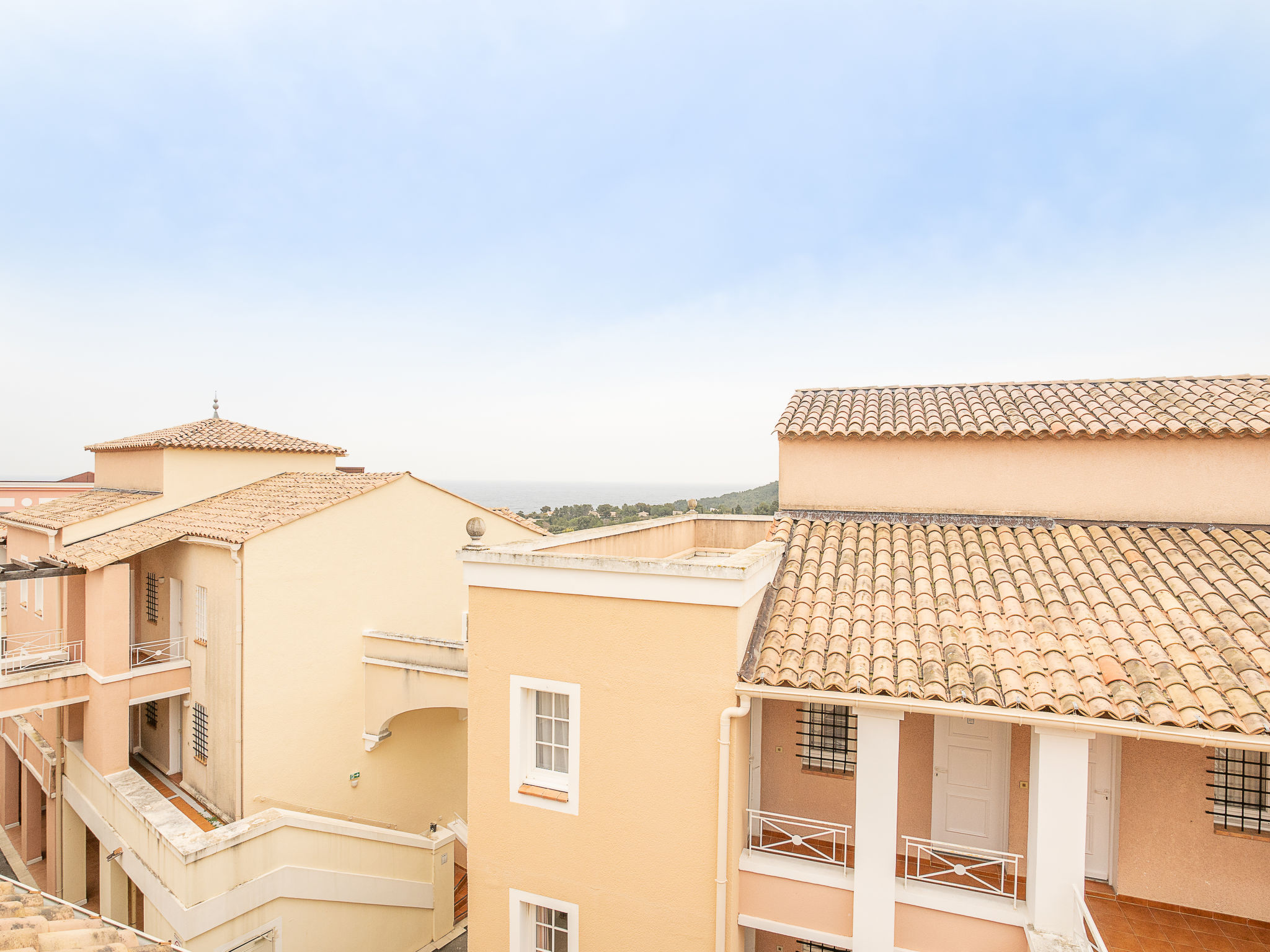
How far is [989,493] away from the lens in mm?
9516

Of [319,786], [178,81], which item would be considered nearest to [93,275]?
[178,81]

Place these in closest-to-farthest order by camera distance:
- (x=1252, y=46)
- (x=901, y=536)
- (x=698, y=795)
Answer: (x=698, y=795)
(x=901, y=536)
(x=1252, y=46)

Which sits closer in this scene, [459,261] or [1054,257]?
[1054,257]

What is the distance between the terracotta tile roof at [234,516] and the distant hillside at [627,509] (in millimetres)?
10787

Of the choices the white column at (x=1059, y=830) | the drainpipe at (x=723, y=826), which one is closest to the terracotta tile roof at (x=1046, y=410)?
the white column at (x=1059, y=830)

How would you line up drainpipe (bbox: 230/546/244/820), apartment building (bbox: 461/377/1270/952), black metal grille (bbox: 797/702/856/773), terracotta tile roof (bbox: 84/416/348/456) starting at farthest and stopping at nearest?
1. terracotta tile roof (bbox: 84/416/348/456)
2. drainpipe (bbox: 230/546/244/820)
3. black metal grille (bbox: 797/702/856/773)
4. apartment building (bbox: 461/377/1270/952)

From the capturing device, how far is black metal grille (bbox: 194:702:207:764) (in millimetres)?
13125

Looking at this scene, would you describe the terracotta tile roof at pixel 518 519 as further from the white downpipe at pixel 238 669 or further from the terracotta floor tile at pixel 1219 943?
the terracotta floor tile at pixel 1219 943

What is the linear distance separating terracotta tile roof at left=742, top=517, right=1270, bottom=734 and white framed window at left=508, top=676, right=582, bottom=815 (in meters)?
2.33

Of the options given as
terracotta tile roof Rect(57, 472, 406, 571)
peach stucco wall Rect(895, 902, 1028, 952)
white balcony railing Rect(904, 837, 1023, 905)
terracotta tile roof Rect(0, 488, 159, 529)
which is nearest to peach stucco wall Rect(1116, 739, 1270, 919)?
white balcony railing Rect(904, 837, 1023, 905)

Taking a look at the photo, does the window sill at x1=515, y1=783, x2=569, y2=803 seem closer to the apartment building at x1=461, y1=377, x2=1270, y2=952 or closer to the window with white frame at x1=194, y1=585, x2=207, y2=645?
the apartment building at x1=461, y1=377, x2=1270, y2=952

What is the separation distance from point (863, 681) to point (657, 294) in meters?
22.2

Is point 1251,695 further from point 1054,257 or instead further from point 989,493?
point 1054,257

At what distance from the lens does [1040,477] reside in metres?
9.26
